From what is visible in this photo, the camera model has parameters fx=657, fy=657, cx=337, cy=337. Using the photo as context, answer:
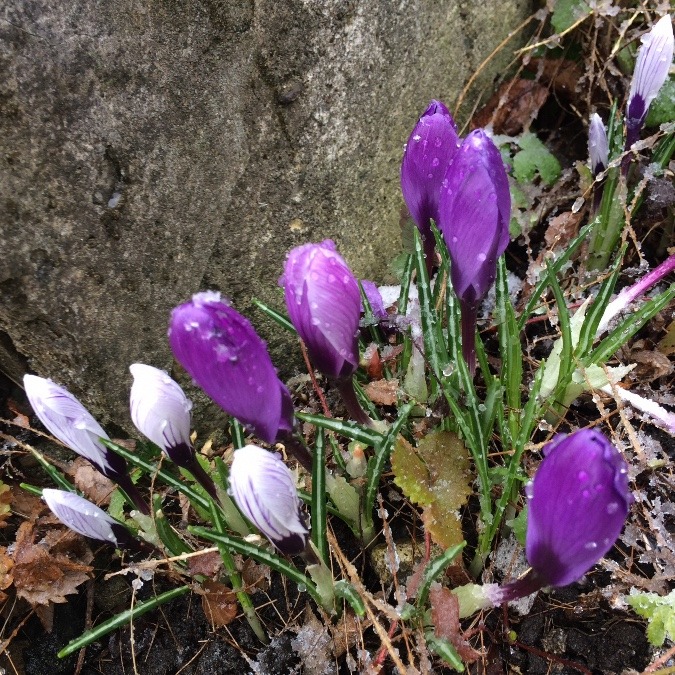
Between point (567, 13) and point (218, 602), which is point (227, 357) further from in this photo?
point (567, 13)

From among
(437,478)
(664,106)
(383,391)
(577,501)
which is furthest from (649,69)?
(577,501)

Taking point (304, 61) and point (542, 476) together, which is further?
point (304, 61)

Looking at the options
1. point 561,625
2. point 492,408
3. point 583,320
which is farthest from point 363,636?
point 583,320

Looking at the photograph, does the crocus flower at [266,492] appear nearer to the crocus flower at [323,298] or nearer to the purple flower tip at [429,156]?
the crocus flower at [323,298]

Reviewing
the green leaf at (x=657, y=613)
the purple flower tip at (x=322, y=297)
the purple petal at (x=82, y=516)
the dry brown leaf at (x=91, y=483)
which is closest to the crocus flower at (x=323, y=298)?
the purple flower tip at (x=322, y=297)

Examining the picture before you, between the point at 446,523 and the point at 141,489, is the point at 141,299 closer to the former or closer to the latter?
the point at 141,489

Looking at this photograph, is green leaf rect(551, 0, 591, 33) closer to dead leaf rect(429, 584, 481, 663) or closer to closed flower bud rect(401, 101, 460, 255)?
closed flower bud rect(401, 101, 460, 255)

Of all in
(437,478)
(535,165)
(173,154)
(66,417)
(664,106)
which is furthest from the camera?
(535,165)
